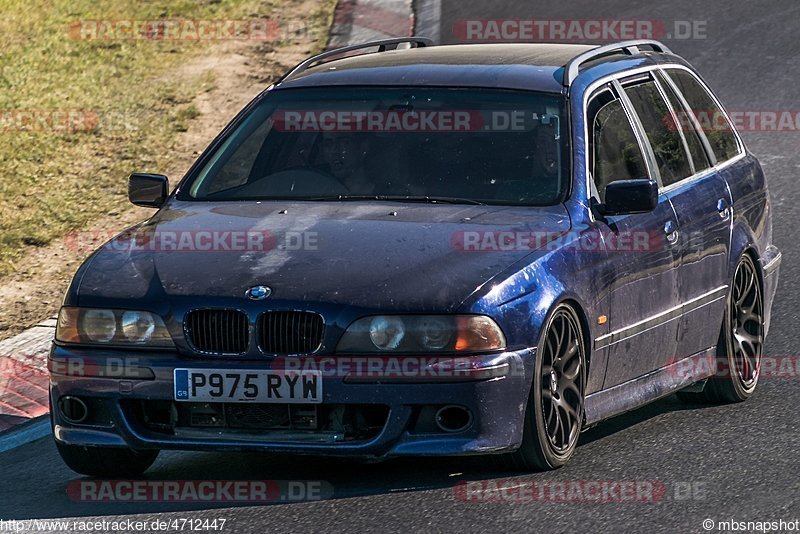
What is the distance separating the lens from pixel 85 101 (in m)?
16.2

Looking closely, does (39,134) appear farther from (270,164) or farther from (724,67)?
(270,164)

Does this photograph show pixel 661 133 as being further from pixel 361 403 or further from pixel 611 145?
pixel 361 403

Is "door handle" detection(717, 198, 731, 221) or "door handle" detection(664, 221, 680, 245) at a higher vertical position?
"door handle" detection(664, 221, 680, 245)

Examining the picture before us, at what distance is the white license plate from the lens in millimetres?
6219

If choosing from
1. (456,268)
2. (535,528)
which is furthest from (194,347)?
(535,528)

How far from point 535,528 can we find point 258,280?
142 cm

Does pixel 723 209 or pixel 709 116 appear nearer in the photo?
pixel 723 209

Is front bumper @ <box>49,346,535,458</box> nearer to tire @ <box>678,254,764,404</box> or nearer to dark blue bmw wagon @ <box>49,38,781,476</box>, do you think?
dark blue bmw wagon @ <box>49,38,781,476</box>

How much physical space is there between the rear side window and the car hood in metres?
2.00

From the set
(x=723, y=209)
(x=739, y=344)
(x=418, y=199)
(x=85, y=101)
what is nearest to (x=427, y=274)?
(x=418, y=199)

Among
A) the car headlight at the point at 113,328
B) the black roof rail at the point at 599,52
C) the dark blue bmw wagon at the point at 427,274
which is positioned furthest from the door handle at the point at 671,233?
the car headlight at the point at 113,328

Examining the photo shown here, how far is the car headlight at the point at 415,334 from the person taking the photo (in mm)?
6238

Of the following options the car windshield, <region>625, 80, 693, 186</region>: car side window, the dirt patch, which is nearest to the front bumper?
the car windshield

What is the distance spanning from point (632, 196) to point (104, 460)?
247 centimetres
